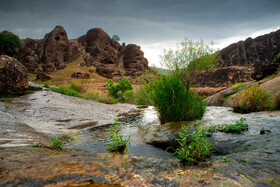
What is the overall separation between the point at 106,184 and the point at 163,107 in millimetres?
3892

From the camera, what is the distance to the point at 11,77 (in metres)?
7.82

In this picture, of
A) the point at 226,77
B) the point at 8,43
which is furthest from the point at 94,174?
the point at 8,43

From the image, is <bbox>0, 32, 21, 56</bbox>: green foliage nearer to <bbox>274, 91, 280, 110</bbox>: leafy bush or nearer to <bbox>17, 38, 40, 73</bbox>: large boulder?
<bbox>17, 38, 40, 73</bbox>: large boulder

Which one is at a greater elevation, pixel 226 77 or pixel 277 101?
pixel 226 77

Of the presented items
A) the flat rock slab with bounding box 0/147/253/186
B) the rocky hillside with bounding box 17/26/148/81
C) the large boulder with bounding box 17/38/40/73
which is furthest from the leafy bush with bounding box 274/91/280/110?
the large boulder with bounding box 17/38/40/73

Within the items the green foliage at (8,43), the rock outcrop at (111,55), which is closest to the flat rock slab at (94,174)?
the rock outcrop at (111,55)

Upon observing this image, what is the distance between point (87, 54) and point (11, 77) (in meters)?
76.3

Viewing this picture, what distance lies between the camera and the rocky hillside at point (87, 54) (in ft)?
207

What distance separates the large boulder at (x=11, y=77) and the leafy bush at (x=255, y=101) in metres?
12.3

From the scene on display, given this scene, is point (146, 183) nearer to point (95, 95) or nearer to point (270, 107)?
point (270, 107)

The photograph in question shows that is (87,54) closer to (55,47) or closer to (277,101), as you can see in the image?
(55,47)

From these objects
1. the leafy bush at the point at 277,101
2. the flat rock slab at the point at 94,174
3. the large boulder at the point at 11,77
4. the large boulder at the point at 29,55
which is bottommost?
the flat rock slab at the point at 94,174

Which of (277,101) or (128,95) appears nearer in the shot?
(277,101)

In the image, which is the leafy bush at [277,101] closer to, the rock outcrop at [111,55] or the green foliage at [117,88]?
the green foliage at [117,88]
